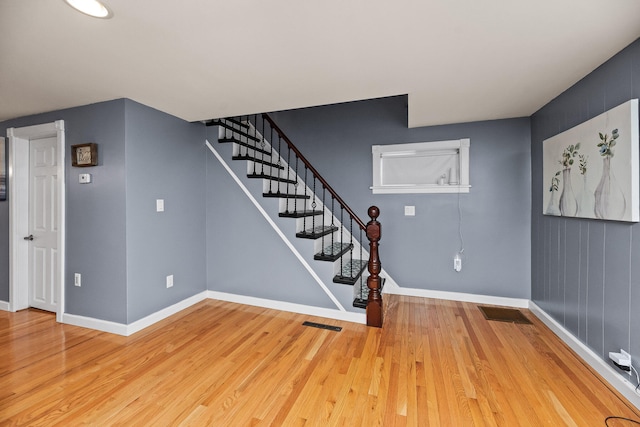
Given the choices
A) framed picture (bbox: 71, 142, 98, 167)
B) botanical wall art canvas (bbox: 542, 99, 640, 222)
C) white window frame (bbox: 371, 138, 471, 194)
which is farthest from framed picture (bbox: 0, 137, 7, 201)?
botanical wall art canvas (bbox: 542, 99, 640, 222)

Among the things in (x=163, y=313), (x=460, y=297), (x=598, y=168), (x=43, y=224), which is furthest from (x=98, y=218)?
(x=598, y=168)

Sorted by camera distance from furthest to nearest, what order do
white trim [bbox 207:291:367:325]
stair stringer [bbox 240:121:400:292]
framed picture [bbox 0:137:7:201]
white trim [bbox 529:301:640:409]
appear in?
framed picture [bbox 0:137:7:201] → stair stringer [bbox 240:121:400:292] → white trim [bbox 207:291:367:325] → white trim [bbox 529:301:640:409]

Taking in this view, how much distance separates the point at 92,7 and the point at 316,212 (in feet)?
9.55

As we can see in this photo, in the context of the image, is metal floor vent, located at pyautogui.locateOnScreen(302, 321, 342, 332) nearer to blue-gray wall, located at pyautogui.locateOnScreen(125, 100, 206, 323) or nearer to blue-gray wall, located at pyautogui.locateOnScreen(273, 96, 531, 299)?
blue-gray wall, located at pyautogui.locateOnScreen(273, 96, 531, 299)

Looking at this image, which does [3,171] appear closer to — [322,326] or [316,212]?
[316,212]

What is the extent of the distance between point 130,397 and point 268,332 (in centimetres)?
116

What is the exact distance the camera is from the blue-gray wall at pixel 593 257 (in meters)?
1.80

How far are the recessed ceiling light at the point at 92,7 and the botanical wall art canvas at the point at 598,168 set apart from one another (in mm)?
2996

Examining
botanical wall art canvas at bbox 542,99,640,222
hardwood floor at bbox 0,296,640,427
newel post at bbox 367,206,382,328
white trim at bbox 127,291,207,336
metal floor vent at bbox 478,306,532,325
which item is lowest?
hardwood floor at bbox 0,296,640,427

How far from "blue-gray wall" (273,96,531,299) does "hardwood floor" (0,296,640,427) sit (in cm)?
73

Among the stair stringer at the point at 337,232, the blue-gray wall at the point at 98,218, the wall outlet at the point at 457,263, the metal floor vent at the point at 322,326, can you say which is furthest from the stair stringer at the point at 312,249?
the blue-gray wall at the point at 98,218

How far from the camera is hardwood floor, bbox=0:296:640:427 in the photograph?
165 centimetres

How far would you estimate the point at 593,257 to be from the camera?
7.06 ft

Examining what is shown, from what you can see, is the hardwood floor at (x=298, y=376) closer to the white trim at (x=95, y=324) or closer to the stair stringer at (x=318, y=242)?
the white trim at (x=95, y=324)
